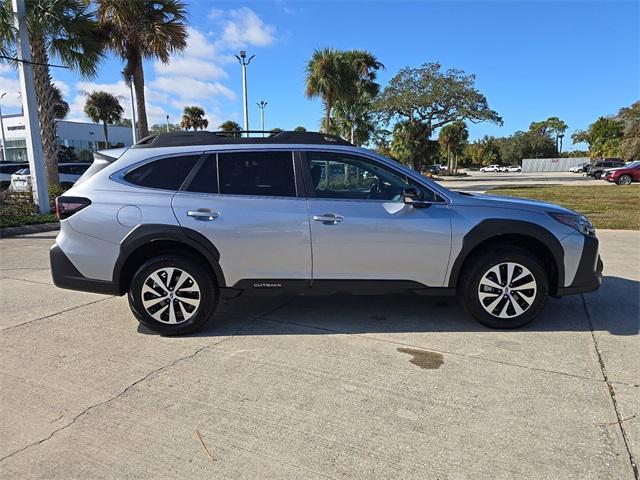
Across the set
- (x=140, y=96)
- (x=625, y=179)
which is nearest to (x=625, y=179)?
(x=625, y=179)

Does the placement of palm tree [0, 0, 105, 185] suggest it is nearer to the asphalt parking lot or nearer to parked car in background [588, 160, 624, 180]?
the asphalt parking lot

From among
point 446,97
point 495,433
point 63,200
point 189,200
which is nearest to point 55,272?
point 63,200

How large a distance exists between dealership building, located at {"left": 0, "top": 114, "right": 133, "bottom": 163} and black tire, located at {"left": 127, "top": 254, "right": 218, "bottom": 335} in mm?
58056

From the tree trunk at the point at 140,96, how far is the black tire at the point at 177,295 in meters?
14.6

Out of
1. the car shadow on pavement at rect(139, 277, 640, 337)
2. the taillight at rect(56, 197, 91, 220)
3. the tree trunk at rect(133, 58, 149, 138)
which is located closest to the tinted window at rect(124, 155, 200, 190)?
the taillight at rect(56, 197, 91, 220)

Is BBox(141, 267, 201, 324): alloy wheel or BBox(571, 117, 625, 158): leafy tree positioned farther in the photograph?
BBox(571, 117, 625, 158): leafy tree

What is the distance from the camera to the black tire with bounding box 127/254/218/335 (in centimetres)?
407

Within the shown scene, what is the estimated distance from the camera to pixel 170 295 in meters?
4.11

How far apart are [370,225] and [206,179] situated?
62.1 inches

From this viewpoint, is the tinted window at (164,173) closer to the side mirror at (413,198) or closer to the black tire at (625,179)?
the side mirror at (413,198)

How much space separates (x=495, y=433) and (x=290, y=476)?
4.11ft

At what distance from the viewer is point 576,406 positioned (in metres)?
2.94

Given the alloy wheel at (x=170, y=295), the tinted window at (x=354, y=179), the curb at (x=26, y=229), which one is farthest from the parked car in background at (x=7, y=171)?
the tinted window at (x=354, y=179)

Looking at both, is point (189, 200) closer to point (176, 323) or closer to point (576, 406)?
point (176, 323)
